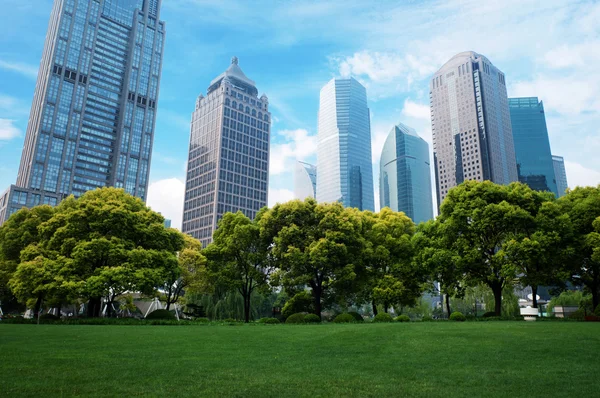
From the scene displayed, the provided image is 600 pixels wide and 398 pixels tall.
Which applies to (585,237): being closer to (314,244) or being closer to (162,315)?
(314,244)

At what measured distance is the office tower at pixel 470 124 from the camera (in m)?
164

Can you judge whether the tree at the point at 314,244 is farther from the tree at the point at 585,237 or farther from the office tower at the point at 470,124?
the office tower at the point at 470,124

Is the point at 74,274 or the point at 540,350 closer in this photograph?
the point at 540,350

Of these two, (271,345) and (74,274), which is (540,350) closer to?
(271,345)

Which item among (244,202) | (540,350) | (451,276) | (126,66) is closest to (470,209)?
(451,276)

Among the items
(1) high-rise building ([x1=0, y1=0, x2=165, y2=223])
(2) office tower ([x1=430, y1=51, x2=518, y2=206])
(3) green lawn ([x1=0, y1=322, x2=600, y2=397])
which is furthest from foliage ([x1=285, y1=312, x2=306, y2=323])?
(2) office tower ([x1=430, y1=51, x2=518, y2=206])

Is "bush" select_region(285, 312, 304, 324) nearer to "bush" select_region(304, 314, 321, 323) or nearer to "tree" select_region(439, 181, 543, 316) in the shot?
"bush" select_region(304, 314, 321, 323)

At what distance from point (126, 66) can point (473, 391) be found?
185 m

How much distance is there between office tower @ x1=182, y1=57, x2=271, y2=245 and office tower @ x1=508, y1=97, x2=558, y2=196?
109 meters

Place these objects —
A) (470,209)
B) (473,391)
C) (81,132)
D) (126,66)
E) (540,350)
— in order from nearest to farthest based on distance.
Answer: (473,391), (540,350), (470,209), (81,132), (126,66)

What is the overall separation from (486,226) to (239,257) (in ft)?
72.3

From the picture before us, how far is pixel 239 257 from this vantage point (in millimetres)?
39781

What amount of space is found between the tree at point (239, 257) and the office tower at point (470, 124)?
13967 centimetres

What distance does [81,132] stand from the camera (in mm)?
151500
